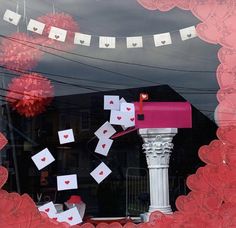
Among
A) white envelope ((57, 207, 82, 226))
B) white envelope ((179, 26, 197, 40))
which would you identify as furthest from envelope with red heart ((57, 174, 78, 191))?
white envelope ((179, 26, 197, 40))

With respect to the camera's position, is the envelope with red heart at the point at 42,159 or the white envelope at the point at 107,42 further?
the white envelope at the point at 107,42

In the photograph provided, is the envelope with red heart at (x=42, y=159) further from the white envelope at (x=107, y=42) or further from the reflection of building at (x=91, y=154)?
the white envelope at (x=107, y=42)

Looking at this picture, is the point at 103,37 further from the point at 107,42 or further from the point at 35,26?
the point at 35,26

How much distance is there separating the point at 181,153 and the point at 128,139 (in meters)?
0.33

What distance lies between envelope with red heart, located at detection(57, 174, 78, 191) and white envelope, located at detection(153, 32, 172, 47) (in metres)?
0.96

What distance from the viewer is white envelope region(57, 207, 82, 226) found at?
2.57 meters

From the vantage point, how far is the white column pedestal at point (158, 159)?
2594mm

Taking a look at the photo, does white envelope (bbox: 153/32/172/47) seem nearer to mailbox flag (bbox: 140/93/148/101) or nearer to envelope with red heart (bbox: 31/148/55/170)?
mailbox flag (bbox: 140/93/148/101)

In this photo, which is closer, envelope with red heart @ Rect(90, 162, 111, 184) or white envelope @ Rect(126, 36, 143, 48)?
envelope with red heart @ Rect(90, 162, 111, 184)

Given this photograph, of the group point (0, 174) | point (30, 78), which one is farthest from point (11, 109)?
point (0, 174)

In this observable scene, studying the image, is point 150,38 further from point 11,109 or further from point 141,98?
point 11,109

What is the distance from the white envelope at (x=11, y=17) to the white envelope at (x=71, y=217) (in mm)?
1186

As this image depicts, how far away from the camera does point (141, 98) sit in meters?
2.67

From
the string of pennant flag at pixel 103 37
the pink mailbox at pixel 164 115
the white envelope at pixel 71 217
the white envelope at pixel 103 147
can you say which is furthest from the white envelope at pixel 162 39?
the white envelope at pixel 71 217
